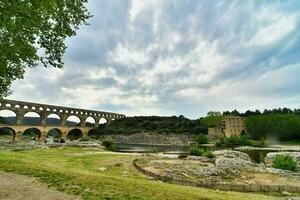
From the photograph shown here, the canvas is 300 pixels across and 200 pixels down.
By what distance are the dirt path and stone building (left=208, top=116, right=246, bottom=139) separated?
411 ft

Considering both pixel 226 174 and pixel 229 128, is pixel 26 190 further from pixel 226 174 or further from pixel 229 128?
pixel 229 128

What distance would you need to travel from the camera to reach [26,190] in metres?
13.5

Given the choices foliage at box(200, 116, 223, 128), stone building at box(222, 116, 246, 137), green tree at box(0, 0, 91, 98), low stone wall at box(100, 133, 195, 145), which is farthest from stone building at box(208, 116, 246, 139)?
green tree at box(0, 0, 91, 98)

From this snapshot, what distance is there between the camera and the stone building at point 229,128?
137200 mm

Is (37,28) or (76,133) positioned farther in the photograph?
(76,133)

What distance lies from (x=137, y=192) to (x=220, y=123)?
132915 mm

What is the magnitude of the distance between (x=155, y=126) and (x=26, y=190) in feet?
436

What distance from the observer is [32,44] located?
59.8 feet

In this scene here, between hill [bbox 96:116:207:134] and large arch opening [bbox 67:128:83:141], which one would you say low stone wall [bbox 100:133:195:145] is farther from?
large arch opening [bbox 67:128:83:141]

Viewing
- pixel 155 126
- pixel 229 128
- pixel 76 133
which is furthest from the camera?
pixel 76 133

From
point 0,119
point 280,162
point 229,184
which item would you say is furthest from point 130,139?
point 229,184

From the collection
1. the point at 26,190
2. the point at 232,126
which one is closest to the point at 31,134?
the point at 232,126

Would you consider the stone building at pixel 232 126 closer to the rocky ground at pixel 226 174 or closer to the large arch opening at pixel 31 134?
the large arch opening at pixel 31 134

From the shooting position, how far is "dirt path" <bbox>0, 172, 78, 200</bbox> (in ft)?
40.2
